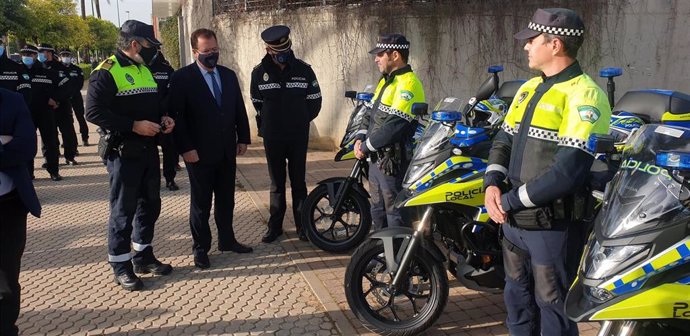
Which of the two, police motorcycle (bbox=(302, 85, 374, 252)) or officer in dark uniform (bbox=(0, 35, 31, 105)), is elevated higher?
officer in dark uniform (bbox=(0, 35, 31, 105))

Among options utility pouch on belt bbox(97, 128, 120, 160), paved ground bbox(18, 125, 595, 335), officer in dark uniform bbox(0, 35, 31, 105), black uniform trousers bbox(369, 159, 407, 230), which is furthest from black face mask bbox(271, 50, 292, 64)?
officer in dark uniform bbox(0, 35, 31, 105)

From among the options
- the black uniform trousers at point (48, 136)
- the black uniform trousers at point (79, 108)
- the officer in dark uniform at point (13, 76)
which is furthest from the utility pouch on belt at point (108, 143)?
the black uniform trousers at point (79, 108)

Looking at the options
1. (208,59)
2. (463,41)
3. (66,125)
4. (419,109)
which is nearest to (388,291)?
(419,109)

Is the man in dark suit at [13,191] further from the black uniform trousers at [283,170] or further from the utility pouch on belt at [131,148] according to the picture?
the black uniform trousers at [283,170]

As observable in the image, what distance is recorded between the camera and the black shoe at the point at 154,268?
4609mm

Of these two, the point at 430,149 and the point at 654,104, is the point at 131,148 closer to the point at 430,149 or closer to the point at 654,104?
the point at 430,149

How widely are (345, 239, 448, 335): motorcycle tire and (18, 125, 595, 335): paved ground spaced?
19 centimetres

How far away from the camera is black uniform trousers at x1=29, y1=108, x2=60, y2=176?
833 centimetres

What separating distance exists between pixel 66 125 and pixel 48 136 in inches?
31.8

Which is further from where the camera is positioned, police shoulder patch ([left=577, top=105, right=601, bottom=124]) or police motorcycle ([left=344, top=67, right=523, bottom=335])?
police motorcycle ([left=344, top=67, right=523, bottom=335])

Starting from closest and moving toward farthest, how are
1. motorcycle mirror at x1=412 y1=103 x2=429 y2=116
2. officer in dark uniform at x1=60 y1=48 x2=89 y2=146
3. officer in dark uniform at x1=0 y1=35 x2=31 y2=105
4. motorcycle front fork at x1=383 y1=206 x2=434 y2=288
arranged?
motorcycle front fork at x1=383 y1=206 x2=434 y2=288 → motorcycle mirror at x1=412 y1=103 x2=429 y2=116 → officer in dark uniform at x1=0 y1=35 x2=31 y2=105 → officer in dark uniform at x1=60 y1=48 x2=89 y2=146

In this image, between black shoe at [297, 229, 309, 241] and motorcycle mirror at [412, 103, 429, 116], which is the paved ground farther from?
motorcycle mirror at [412, 103, 429, 116]

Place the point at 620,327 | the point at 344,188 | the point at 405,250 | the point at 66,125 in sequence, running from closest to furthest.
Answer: the point at 620,327 < the point at 405,250 < the point at 344,188 < the point at 66,125

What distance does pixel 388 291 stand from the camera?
11.3 ft
